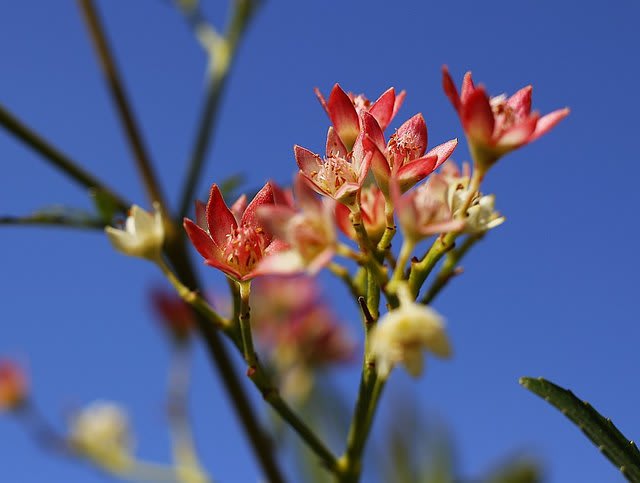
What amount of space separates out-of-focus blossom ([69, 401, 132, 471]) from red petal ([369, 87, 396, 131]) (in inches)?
44.8

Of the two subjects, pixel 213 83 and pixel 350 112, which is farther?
pixel 213 83

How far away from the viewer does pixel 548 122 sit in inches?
23.5

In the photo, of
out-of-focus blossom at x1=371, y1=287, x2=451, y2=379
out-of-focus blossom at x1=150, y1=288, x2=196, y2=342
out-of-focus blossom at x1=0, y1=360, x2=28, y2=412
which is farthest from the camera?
out-of-focus blossom at x1=0, y1=360, x2=28, y2=412

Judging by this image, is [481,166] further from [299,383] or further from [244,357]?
[299,383]

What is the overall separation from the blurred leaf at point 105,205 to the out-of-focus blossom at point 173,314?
0.75 m

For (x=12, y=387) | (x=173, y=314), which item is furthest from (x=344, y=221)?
(x=12, y=387)

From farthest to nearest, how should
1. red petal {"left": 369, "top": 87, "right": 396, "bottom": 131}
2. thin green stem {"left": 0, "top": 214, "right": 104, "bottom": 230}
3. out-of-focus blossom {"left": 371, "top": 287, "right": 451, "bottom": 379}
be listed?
thin green stem {"left": 0, "top": 214, "right": 104, "bottom": 230}, red petal {"left": 369, "top": 87, "right": 396, "bottom": 131}, out-of-focus blossom {"left": 371, "top": 287, "right": 451, "bottom": 379}

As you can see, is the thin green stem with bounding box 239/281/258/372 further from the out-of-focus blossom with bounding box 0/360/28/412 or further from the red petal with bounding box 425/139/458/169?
the out-of-focus blossom with bounding box 0/360/28/412

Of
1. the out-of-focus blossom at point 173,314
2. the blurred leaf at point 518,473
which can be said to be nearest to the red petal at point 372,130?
the blurred leaf at point 518,473

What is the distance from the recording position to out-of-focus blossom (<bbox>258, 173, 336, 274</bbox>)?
1.77 ft

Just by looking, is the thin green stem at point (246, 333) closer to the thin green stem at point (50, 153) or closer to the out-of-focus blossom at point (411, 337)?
the out-of-focus blossom at point (411, 337)

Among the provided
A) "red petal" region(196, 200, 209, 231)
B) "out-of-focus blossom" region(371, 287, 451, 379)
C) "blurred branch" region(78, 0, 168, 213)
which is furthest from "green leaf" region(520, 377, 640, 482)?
"blurred branch" region(78, 0, 168, 213)

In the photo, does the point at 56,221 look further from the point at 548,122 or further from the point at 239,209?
the point at 548,122

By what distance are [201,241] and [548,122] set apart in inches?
12.4
